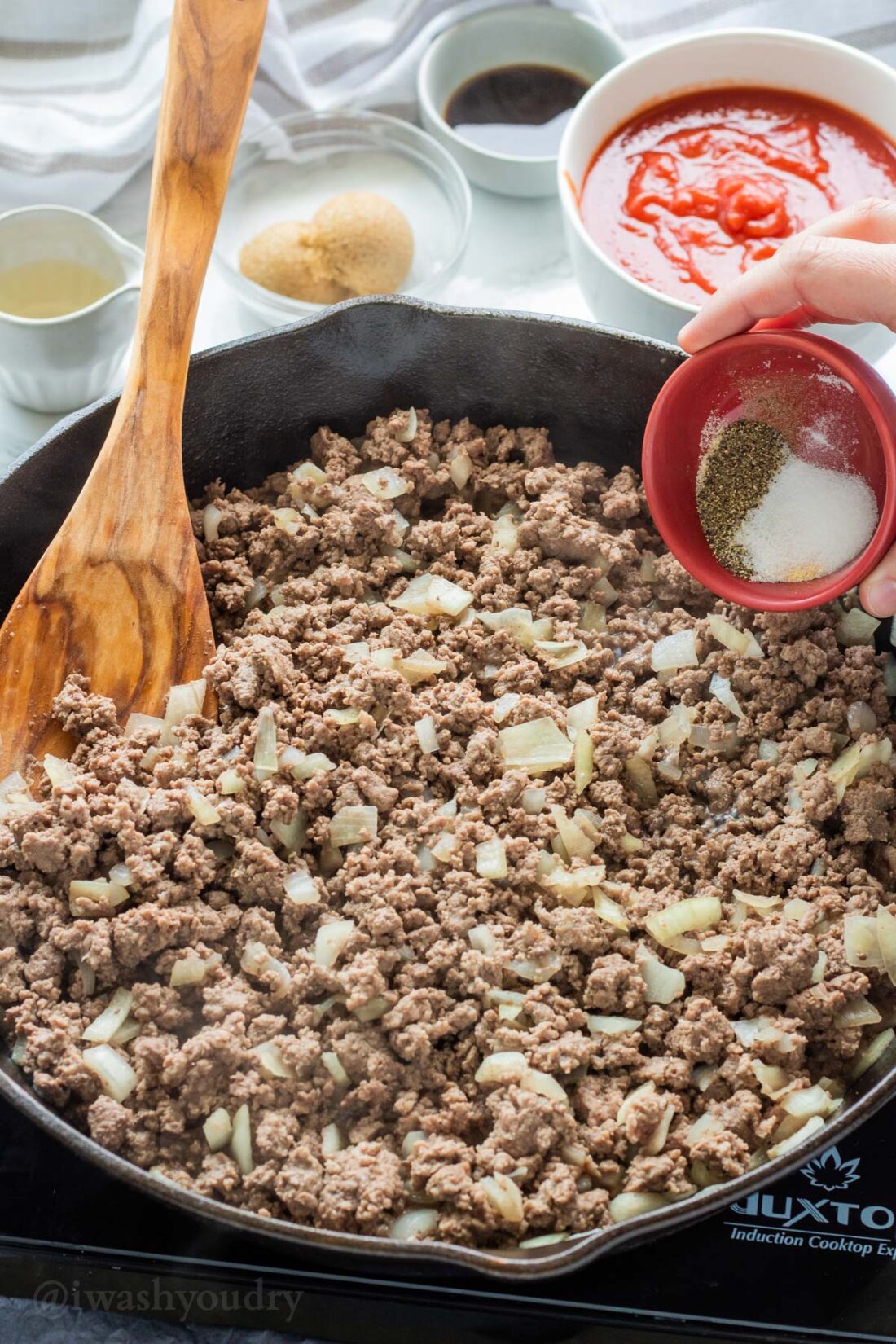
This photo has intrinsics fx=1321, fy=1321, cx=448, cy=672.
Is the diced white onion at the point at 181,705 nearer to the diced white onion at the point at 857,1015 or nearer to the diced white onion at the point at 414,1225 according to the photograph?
the diced white onion at the point at 414,1225

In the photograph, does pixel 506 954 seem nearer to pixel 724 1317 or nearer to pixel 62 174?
pixel 724 1317

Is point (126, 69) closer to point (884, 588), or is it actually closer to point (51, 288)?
point (51, 288)

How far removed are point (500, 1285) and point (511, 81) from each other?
7.36ft

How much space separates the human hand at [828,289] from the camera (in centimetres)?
164

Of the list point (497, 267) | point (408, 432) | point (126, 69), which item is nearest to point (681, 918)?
point (408, 432)

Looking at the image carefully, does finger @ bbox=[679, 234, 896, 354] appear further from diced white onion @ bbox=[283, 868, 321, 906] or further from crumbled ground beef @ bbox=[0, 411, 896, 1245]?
diced white onion @ bbox=[283, 868, 321, 906]

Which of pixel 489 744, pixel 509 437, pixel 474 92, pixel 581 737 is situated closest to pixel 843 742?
pixel 581 737

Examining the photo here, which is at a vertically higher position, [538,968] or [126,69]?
[126,69]

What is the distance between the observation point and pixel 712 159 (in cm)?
234

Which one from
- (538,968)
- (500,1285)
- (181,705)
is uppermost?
(181,705)

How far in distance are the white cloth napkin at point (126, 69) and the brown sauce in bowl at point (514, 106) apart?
13 centimetres

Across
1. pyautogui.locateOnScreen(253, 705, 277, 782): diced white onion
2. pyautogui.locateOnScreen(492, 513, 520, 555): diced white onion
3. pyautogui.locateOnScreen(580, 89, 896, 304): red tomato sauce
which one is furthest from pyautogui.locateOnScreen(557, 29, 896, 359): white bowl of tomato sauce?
pyautogui.locateOnScreen(253, 705, 277, 782): diced white onion

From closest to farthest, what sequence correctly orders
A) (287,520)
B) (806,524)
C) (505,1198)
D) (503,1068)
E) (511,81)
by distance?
(505,1198), (503,1068), (806,524), (287,520), (511,81)

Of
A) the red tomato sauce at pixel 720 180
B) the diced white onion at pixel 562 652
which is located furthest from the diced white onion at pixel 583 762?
the red tomato sauce at pixel 720 180
